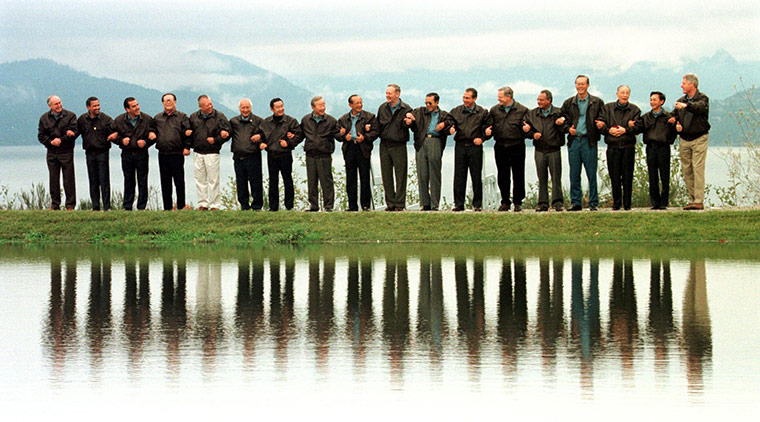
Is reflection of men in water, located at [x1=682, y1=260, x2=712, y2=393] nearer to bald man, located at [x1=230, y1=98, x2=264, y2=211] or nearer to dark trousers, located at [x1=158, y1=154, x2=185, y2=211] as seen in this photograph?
bald man, located at [x1=230, y1=98, x2=264, y2=211]

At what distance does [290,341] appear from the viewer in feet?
33.2

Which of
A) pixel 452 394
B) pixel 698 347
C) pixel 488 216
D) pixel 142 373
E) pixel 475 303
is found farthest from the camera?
pixel 488 216

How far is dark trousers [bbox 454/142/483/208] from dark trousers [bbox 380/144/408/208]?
1012 millimetres

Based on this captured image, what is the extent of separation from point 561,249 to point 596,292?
4917mm

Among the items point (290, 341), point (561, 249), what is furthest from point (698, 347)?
point (561, 249)

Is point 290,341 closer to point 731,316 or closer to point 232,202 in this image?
point 731,316

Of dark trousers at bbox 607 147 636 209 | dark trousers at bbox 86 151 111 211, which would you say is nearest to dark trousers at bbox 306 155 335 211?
dark trousers at bbox 86 151 111 211

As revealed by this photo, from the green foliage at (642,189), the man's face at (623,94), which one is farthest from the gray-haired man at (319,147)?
the green foliage at (642,189)

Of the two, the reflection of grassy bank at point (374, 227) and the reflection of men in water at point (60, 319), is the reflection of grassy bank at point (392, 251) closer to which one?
the reflection of grassy bank at point (374, 227)

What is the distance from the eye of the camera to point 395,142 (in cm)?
2127

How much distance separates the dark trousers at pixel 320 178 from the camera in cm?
2150

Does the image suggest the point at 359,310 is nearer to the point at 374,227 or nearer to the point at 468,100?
the point at 374,227

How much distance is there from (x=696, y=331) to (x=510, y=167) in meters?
10.9

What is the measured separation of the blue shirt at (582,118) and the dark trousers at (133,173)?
836 cm
